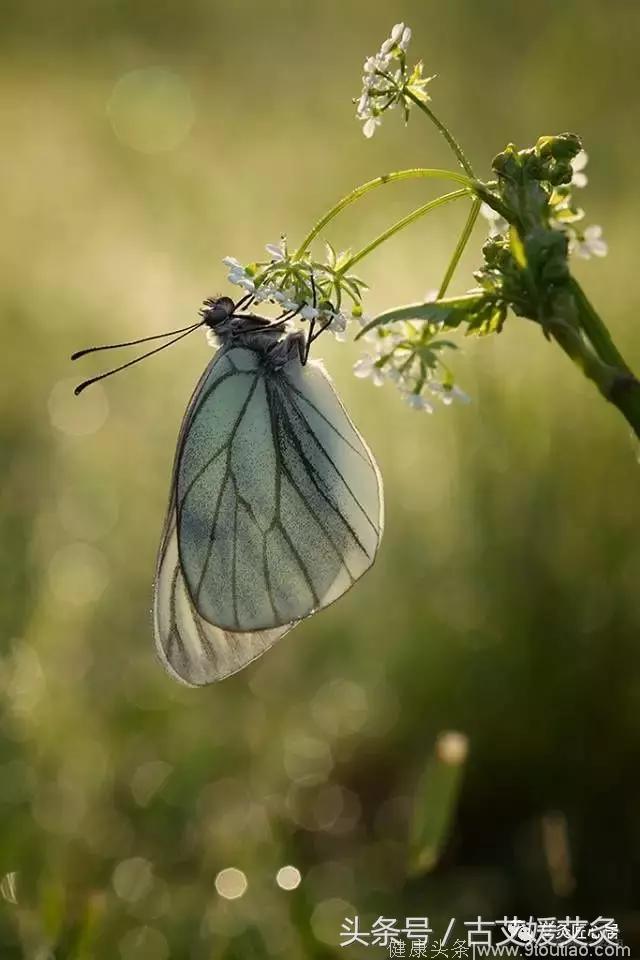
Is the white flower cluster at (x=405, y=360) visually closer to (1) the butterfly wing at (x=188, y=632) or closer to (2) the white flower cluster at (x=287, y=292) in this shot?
(2) the white flower cluster at (x=287, y=292)

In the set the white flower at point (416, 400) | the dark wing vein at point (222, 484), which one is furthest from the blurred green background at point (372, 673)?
the white flower at point (416, 400)

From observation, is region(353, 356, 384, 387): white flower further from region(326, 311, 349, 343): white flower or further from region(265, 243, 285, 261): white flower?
region(265, 243, 285, 261): white flower

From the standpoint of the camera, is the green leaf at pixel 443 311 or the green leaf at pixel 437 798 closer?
the green leaf at pixel 443 311

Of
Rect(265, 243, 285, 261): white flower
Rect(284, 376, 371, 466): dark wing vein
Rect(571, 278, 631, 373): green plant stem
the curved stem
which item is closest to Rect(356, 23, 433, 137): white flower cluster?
the curved stem

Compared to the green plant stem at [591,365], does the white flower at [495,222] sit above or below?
above

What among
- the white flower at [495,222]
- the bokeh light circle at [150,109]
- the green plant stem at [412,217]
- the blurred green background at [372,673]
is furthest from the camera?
the bokeh light circle at [150,109]

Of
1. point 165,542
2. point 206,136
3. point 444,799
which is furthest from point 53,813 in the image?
point 206,136

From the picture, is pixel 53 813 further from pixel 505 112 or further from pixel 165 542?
pixel 505 112

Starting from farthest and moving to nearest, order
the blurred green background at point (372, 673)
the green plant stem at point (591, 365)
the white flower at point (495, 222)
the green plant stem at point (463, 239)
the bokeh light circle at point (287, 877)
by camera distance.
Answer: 1. the blurred green background at point (372, 673)
2. the bokeh light circle at point (287, 877)
3. the white flower at point (495, 222)
4. the green plant stem at point (463, 239)
5. the green plant stem at point (591, 365)
